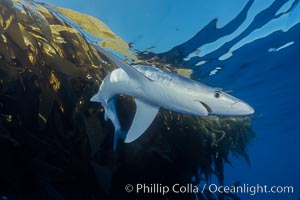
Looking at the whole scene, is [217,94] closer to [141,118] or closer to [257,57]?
[141,118]

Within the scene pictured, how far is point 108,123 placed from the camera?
409 centimetres

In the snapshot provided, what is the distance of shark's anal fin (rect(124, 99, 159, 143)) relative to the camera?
2819 millimetres

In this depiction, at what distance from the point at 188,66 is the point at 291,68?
8.04 meters

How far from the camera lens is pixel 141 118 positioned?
9.55ft

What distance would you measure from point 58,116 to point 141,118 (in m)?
1.34

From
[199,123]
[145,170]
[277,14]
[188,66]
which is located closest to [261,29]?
[277,14]

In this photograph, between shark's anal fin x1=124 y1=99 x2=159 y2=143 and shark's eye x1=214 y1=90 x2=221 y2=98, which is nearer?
shark's eye x1=214 y1=90 x2=221 y2=98

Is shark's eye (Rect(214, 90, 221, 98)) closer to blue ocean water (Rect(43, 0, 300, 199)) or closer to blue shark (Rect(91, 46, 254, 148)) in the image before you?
blue shark (Rect(91, 46, 254, 148))

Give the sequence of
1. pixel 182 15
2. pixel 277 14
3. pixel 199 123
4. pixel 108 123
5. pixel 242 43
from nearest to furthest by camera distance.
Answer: pixel 108 123
pixel 199 123
pixel 182 15
pixel 277 14
pixel 242 43

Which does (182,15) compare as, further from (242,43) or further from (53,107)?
(53,107)

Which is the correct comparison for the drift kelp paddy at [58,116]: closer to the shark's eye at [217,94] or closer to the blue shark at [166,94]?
the blue shark at [166,94]
